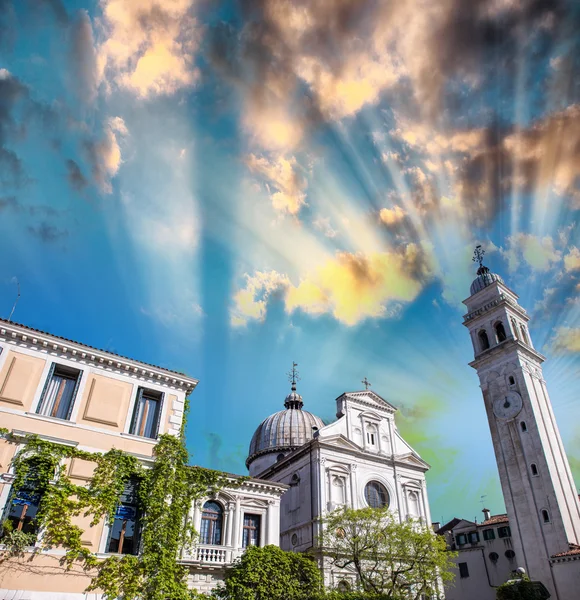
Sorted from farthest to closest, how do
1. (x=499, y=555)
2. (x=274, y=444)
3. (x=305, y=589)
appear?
(x=274, y=444) < (x=499, y=555) < (x=305, y=589)

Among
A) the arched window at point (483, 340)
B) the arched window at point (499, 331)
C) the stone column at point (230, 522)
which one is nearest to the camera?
the stone column at point (230, 522)

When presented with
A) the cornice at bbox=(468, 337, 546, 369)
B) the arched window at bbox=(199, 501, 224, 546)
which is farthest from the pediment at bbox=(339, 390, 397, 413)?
the arched window at bbox=(199, 501, 224, 546)

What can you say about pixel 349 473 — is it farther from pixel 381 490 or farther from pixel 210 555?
pixel 210 555

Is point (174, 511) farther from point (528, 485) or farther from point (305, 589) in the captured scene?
point (528, 485)

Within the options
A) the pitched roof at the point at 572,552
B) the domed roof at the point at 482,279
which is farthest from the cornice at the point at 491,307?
the pitched roof at the point at 572,552

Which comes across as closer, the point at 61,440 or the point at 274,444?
the point at 61,440

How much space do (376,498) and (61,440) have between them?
23.8 metres

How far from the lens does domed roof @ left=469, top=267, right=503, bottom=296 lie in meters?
48.8

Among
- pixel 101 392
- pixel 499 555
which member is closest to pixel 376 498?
pixel 499 555

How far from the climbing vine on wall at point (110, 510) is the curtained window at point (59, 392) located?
1.54 metres

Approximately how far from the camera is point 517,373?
41.8 m

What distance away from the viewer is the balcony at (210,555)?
21522mm

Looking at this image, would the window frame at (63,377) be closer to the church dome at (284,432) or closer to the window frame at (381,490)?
the window frame at (381,490)

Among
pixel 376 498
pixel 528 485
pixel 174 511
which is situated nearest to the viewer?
pixel 174 511
